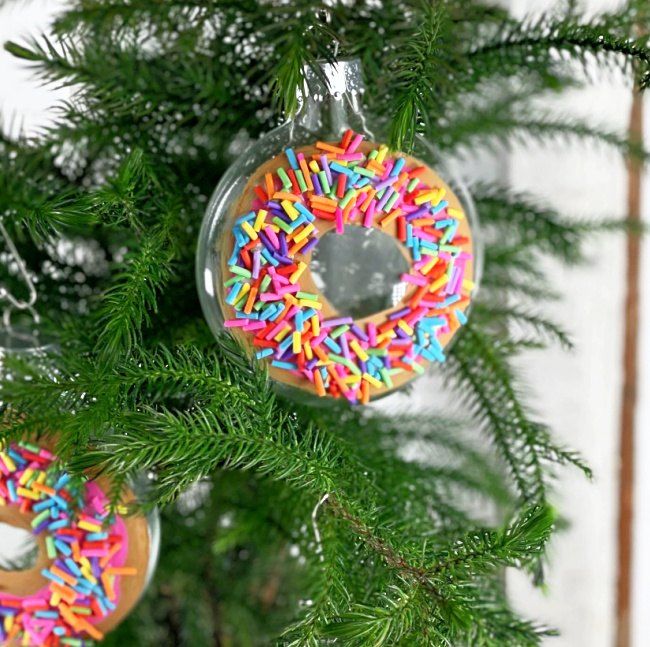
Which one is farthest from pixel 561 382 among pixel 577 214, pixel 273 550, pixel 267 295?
pixel 267 295

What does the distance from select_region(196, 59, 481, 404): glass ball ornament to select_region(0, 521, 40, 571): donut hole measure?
0.21 m

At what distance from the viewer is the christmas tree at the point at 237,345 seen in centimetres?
44

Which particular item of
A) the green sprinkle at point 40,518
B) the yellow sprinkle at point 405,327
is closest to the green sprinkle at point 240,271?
the yellow sprinkle at point 405,327

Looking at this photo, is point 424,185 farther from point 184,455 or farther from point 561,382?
point 561,382

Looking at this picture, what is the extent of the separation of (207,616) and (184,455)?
0.57 meters

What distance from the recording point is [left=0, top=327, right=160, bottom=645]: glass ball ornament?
1.74 feet

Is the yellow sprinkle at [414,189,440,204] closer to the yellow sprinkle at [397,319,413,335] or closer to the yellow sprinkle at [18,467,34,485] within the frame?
the yellow sprinkle at [397,319,413,335]

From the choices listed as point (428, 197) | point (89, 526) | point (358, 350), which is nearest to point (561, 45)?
point (428, 197)

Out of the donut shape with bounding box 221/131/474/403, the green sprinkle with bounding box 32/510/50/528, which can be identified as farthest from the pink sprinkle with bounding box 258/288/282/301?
the green sprinkle with bounding box 32/510/50/528

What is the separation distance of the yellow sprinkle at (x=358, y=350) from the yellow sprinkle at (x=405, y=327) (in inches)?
1.1

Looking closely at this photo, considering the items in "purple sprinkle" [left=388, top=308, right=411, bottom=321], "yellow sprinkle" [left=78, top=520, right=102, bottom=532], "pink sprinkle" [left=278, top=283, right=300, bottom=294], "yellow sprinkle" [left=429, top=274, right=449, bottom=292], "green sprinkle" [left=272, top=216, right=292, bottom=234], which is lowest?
"yellow sprinkle" [left=78, top=520, right=102, bottom=532]

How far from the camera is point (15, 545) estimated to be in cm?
60

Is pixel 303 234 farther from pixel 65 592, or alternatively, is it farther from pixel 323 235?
pixel 65 592

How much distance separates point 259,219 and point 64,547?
0.25 m
